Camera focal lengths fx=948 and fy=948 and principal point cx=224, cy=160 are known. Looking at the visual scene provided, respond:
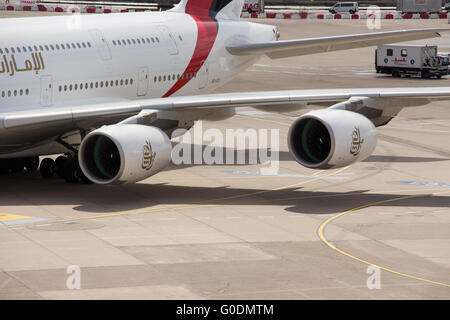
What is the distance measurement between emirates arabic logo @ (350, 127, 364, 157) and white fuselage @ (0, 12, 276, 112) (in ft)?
31.3

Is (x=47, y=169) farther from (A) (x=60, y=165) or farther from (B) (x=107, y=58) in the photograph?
(B) (x=107, y=58)

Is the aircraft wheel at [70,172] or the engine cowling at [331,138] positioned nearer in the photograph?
A: the engine cowling at [331,138]

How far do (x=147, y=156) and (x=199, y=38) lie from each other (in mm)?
10563

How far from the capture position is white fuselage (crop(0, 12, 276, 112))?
29.6 m

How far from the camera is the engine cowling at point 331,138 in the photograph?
27.1m

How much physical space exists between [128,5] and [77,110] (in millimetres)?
106482

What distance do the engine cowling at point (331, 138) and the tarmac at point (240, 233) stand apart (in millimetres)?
1460

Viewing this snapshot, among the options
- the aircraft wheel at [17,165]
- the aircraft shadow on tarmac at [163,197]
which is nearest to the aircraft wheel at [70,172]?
the aircraft shadow on tarmac at [163,197]

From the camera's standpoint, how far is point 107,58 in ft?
107
